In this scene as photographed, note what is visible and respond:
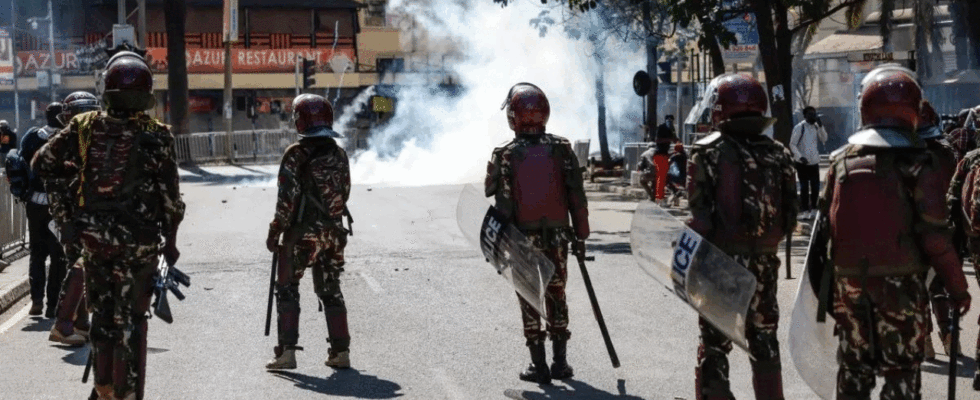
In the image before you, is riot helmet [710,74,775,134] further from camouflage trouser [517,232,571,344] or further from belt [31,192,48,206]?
belt [31,192,48,206]

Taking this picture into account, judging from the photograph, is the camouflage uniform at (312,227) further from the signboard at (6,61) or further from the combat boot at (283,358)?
the signboard at (6,61)

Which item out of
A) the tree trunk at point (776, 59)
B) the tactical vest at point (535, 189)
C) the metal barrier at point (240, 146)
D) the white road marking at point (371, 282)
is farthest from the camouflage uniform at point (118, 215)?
the metal barrier at point (240, 146)

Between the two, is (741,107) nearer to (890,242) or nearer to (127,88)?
(890,242)

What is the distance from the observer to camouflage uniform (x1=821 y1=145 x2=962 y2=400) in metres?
5.52

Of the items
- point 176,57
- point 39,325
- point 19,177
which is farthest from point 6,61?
point 19,177

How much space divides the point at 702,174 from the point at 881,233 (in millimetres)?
901

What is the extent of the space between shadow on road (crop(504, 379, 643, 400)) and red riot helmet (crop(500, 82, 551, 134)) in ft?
4.52

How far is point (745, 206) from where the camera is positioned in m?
6.27

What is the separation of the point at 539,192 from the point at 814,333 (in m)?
2.38

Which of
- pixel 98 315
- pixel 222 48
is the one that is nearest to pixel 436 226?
pixel 98 315

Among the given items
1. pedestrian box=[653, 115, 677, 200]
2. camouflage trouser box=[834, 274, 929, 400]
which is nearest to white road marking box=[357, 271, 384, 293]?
camouflage trouser box=[834, 274, 929, 400]

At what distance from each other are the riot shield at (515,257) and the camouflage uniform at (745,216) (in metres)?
1.44

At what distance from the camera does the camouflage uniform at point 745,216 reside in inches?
246

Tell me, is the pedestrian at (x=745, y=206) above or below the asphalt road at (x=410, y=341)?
above
